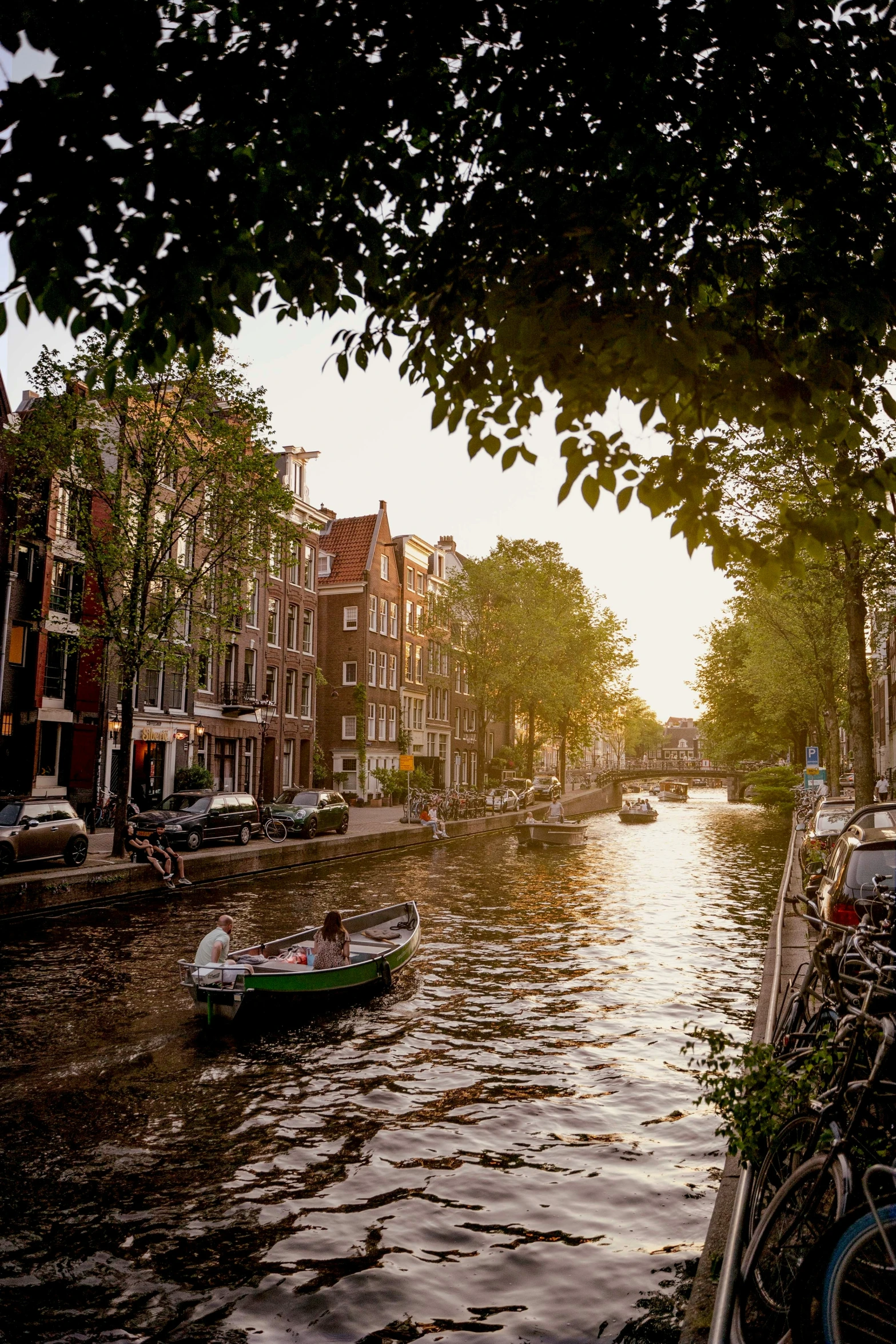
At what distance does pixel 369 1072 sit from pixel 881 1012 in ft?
31.2

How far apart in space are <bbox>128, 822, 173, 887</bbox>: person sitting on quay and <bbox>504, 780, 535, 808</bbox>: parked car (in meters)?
41.3

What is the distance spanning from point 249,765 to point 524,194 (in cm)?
4711

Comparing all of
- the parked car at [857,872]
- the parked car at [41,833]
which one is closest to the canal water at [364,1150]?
the parked car at [857,872]

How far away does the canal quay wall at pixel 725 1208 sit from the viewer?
5.07 meters

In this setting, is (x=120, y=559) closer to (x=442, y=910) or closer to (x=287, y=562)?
(x=287, y=562)

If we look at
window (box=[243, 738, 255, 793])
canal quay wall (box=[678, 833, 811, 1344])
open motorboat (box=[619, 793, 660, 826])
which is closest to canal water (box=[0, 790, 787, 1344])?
canal quay wall (box=[678, 833, 811, 1344])

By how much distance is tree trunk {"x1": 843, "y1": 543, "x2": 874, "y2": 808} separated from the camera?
2460cm

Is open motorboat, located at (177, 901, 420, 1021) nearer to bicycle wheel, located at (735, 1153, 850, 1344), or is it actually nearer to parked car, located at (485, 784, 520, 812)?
bicycle wheel, located at (735, 1153, 850, 1344)

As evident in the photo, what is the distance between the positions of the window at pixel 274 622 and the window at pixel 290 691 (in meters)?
1.81

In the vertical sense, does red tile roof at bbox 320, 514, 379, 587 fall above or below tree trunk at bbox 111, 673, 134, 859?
above

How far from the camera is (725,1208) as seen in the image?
678 centimetres

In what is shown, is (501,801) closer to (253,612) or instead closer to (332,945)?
(253,612)

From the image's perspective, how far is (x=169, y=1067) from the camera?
1308cm

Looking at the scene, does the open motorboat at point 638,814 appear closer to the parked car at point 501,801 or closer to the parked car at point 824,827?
the parked car at point 501,801
